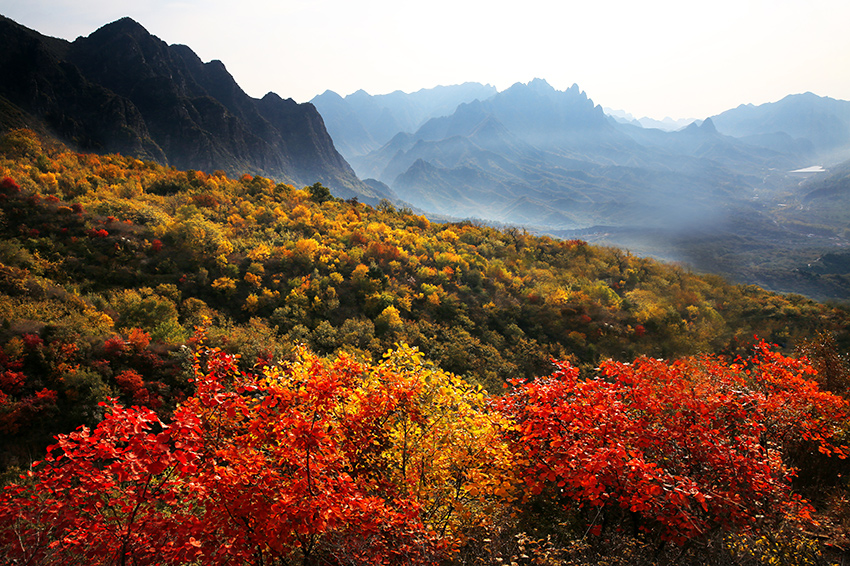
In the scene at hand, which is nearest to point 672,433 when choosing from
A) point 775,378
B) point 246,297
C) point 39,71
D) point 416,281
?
point 775,378

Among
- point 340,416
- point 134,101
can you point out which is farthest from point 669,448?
point 134,101

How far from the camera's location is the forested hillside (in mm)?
5695

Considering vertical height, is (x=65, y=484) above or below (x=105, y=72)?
below

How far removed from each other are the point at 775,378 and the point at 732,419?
2.57 metres

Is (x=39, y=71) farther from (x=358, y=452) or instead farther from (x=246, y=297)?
(x=358, y=452)

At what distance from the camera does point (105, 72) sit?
138m

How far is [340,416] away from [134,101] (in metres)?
174

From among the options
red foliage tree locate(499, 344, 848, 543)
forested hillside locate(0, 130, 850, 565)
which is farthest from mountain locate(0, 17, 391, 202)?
red foliage tree locate(499, 344, 848, 543)

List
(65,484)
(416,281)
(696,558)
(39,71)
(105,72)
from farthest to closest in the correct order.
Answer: (105,72) → (39,71) → (416,281) → (696,558) → (65,484)

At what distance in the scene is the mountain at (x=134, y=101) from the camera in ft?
316

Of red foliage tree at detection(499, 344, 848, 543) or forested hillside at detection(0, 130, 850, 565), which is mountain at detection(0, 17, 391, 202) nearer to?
forested hillside at detection(0, 130, 850, 565)

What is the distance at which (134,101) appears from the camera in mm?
131625

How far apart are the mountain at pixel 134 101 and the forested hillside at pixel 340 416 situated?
261 ft

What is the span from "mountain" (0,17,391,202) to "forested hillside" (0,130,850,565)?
7952cm
